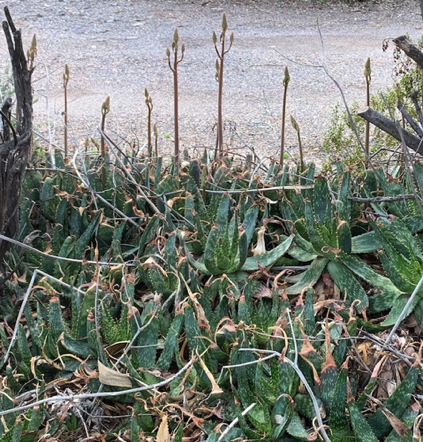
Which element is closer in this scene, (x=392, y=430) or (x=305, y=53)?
(x=392, y=430)

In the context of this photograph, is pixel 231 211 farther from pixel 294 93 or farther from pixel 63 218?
pixel 294 93

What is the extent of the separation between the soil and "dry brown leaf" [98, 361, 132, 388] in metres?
2.45

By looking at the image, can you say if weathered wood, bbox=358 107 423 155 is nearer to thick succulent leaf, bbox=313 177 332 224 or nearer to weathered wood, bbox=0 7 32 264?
thick succulent leaf, bbox=313 177 332 224

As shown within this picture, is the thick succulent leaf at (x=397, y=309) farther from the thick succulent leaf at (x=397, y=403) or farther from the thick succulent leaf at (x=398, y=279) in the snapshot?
the thick succulent leaf at (x=397, y=403)

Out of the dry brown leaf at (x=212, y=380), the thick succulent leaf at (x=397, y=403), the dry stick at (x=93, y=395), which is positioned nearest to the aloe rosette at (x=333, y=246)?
the thick succulent leaf at (x=397, y=403)

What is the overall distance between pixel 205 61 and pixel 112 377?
6.89 metres

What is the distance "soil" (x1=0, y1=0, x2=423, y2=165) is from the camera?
610 centimetres

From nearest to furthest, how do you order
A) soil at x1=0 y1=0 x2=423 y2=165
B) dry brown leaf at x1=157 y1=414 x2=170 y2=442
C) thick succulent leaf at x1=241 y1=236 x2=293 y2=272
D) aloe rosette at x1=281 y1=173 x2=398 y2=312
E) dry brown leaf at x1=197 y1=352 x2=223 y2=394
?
dry brown leaf at x1=157 y1=414 x2=170 y2=442 < dry brown leaf at x1=197 y1=352 x2=223 y2=394 < aloe rosette at x1=281 y1=173 x2=398 y2=312 < thick succulent leaf at x1=241 y1=236 x2=293 y2=272 < soil at x1=0 y1=0 x2=423 y2=165

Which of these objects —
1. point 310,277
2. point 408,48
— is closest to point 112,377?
point 310,277

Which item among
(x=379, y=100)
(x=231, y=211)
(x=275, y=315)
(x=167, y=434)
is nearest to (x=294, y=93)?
(x=379, y=100)

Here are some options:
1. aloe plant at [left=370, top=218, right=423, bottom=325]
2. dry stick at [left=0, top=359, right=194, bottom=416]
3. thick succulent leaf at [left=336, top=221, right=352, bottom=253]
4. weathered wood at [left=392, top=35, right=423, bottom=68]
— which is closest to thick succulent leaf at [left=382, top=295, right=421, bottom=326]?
aloe plant at [left=370, top=218, right=423, bottom=325]

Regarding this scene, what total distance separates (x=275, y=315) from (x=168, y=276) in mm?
408

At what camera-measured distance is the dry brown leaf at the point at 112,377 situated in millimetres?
1800

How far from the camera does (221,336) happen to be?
1987mm
